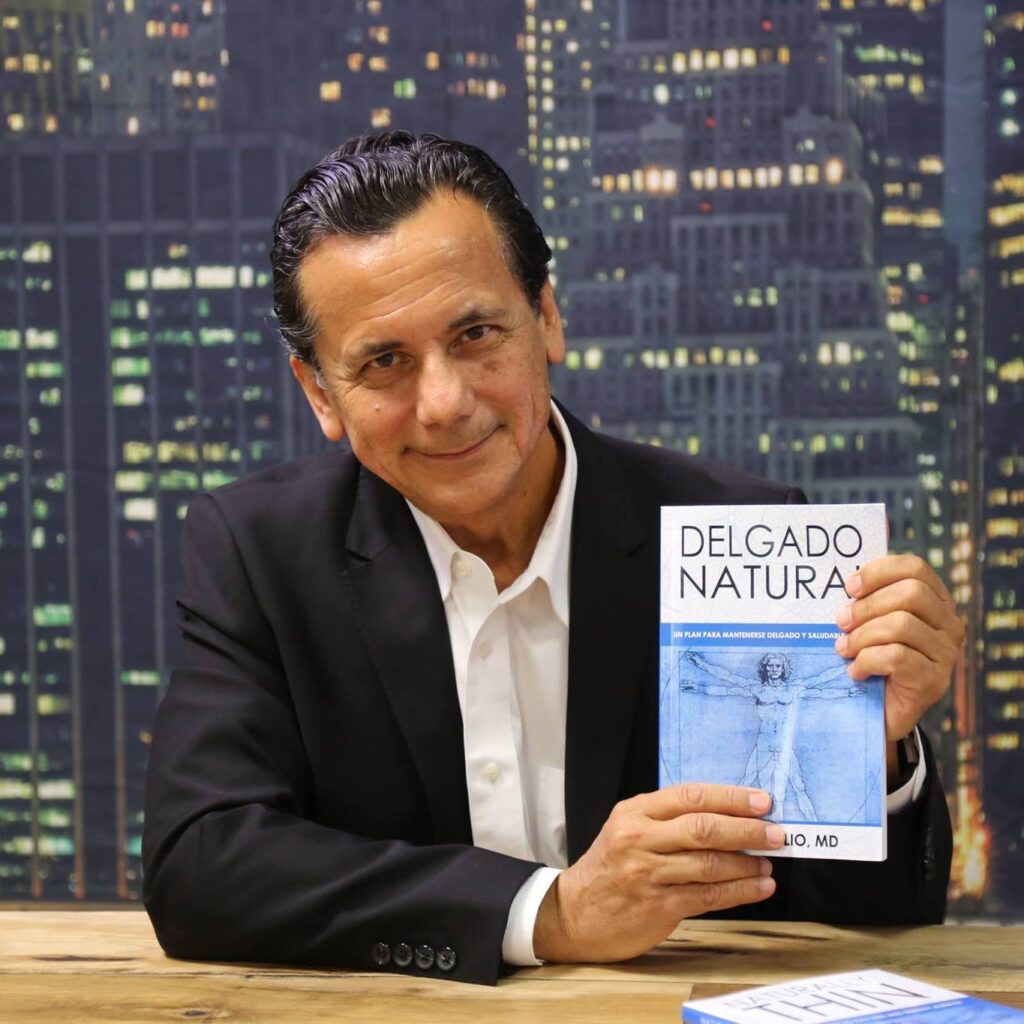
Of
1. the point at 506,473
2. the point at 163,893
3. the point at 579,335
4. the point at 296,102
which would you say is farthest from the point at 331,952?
the point at 296,102

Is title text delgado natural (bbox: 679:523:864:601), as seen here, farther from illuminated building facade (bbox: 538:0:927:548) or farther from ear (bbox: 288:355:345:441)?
illuminated building facade (bbox: 538:0:927:548)

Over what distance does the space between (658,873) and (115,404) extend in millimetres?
2758

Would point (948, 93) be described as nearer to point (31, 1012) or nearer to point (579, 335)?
point (579, 335)

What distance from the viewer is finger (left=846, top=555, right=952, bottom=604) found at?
1.39m

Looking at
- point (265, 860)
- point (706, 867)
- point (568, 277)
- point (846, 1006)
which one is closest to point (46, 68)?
point (568, 277)

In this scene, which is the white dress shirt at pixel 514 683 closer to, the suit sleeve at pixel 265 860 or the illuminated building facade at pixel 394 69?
the suit sleeve at pixel 265 860

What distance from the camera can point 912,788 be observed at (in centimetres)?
166

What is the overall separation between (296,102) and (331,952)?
278 centimetres

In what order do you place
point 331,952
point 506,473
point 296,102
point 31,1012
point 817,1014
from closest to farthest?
point 817,1014 → point 31,1012 → point 331,952 → point 506,473 → point 296,102

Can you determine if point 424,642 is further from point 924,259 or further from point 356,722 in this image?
point 924,259

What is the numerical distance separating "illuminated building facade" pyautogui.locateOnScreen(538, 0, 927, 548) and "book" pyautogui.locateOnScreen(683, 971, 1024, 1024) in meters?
2.43

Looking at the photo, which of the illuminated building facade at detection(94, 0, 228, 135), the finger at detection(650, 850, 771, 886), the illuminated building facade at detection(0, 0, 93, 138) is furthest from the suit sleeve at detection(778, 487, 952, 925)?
the illuminated building facade at detection(0, 0, 93, 138)

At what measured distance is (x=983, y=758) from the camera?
351 cm

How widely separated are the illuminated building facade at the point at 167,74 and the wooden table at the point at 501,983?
2.71 meters
